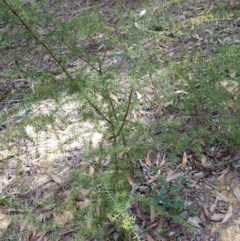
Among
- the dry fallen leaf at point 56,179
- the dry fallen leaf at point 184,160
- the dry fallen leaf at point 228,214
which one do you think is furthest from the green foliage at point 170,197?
the dry fallen leaf at point 56,179

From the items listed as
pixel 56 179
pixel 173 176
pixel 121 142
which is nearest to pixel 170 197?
pixel 173 176

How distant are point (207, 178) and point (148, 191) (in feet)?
1.24

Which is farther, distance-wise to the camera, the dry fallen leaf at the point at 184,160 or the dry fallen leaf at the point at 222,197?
the dry fallen leaf at the point at 184,160

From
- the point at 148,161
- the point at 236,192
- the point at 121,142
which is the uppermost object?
the point at 121,142

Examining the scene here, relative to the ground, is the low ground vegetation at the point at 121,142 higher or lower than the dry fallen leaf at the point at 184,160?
higher

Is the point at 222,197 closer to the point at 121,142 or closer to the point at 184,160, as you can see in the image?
the point at 184,160

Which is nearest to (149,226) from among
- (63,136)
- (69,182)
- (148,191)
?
(148,191)

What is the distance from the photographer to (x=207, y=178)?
2.16m

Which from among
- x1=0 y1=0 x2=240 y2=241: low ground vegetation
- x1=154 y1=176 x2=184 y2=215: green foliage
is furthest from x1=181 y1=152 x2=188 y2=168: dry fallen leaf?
x1=154 y1=176 x2=184 y2=215: green foliage

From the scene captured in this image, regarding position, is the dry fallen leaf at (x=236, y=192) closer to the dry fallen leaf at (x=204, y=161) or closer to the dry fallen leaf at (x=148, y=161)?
the dry fallen leaf at (x=204, y=161)

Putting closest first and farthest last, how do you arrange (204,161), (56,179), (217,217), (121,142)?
(217,217)
(121,142)
(204,161)
(56,179)

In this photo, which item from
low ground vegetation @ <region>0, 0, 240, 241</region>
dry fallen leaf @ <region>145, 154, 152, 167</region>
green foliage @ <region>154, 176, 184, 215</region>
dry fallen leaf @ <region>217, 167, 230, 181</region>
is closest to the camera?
low ground vegetation @ <region>0, 0, 240, 241</region>

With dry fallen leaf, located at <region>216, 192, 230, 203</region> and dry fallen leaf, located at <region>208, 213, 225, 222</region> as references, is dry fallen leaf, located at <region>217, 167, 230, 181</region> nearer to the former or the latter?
dry fallen leaf, located at <region>216, 192, 230, 203</region>

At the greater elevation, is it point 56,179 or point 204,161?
point 56,179
